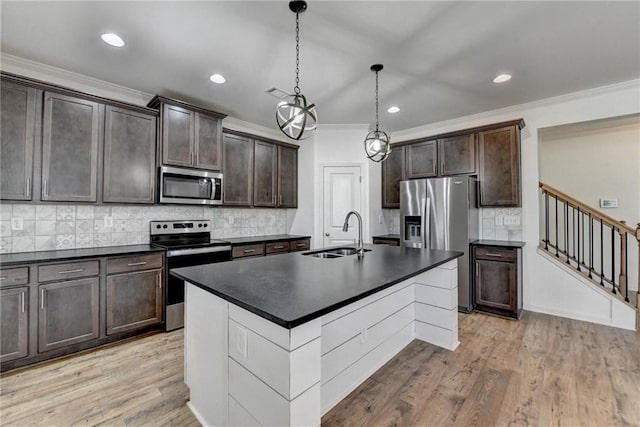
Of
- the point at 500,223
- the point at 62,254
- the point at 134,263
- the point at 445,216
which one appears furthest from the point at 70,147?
the point at 500,223

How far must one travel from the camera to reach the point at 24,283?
2258 mm

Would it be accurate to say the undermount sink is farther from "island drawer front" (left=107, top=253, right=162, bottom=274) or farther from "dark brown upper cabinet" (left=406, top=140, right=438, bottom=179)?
"dark brown upper cabinet" (left=406, top=140, right=438, bottom=179)

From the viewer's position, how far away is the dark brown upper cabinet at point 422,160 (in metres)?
4.25

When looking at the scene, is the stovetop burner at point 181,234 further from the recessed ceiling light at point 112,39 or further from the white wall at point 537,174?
the white wall at point 537,174

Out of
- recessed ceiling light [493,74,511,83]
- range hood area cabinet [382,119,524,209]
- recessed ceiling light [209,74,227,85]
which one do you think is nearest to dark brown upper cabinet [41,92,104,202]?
recessed ceiling light [209,74,227,85]

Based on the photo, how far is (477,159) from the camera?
386 centimetres

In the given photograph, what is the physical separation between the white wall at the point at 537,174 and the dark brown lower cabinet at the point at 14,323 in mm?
5296

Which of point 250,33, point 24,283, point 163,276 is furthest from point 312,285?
point 24,283

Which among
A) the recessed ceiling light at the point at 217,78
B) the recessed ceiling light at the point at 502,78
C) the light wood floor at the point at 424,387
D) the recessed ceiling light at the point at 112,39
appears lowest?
the light wood floor at the point at 424,387

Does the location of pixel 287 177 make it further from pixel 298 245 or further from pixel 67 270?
pixel 67 270

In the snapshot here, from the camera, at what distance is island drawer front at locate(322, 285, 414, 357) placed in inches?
70.9

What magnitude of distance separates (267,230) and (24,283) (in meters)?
2.90

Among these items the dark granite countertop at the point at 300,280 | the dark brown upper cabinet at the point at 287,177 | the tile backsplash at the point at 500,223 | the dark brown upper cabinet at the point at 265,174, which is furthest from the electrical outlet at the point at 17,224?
the tile backsplash at the point at 500,223

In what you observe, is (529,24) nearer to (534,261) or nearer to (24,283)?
(534,261)
